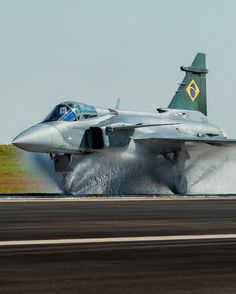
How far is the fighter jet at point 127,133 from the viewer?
128 feet

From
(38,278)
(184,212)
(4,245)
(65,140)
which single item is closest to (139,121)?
(65,140)

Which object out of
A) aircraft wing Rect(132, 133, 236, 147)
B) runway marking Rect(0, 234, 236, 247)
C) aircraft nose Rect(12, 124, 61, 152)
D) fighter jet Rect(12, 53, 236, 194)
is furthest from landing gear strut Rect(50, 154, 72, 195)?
runway marking Rect(0, 234, 236, 247)

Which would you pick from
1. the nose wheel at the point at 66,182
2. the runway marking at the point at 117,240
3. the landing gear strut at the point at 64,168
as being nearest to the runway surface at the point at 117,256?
the runway marking at the point at 117,240

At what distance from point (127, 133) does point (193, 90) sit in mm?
9049

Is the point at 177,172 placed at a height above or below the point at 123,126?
below

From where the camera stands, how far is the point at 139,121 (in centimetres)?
4306

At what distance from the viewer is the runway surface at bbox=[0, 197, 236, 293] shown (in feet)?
26.6

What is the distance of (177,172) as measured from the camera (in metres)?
44.0

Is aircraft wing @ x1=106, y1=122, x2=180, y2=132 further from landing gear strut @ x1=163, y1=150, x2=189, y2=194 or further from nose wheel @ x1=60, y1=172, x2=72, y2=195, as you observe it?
nose wheel @ x1=60, y1=172, x2=72, y2=195

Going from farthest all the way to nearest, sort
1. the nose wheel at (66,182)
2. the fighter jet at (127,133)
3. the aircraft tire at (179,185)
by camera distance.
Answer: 1. the aircraft tire at (179,185)
2. the nose wheel at (66,182)
3. the fighter jet at (127,133)

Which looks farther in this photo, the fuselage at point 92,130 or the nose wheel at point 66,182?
the nose wheel at point 66,182

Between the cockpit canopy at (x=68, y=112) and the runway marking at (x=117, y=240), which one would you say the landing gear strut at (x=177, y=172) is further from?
the runway marking at (x=117, y=240)

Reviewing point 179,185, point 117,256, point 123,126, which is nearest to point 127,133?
point 123,126

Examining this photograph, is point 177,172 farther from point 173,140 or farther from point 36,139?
point 36,139
